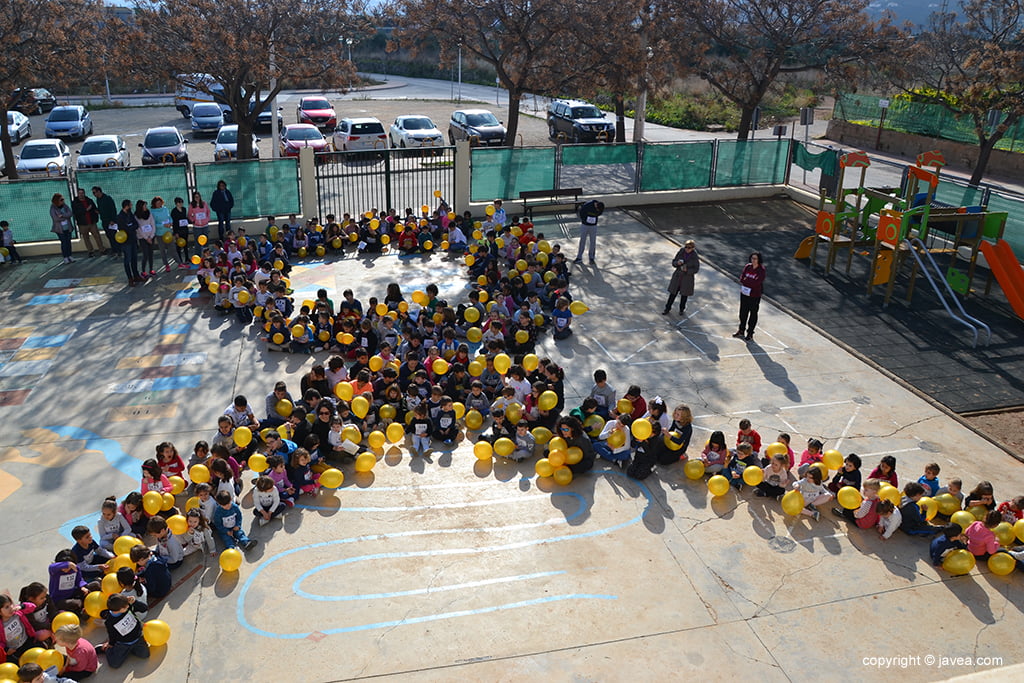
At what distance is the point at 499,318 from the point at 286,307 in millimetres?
3705

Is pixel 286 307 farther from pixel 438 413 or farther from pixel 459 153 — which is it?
pixel 459 153

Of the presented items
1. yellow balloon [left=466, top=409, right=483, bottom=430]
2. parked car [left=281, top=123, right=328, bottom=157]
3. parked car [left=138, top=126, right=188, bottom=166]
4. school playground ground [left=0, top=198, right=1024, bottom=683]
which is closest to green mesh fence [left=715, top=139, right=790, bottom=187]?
school playground ground [left=0, top=198, right=1024, bottom=683]

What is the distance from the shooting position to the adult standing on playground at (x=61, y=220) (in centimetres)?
1548

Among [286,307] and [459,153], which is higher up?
[459,153]

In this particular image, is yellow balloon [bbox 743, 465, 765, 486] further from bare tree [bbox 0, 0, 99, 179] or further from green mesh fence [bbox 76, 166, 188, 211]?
bare tree [bbox 0, 0, 99, 179]

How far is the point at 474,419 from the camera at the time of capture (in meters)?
10.0

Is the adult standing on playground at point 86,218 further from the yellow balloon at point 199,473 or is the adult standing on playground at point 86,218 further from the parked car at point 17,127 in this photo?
the parked car at point 17,127

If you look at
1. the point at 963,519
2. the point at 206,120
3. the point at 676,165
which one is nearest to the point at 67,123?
the point at 206,120

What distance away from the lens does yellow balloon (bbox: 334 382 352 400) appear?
10078 mm

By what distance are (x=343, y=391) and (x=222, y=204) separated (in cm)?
850

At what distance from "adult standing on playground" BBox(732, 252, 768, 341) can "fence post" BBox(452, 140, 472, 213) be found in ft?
28.8

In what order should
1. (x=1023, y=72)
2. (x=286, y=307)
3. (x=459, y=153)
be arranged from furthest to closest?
1. (x=1023, y=72)
2. (x=459, y=153)
3. (x=286, y=307)

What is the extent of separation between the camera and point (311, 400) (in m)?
9.48

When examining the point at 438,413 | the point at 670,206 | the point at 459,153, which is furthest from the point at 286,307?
the point at 670,206
